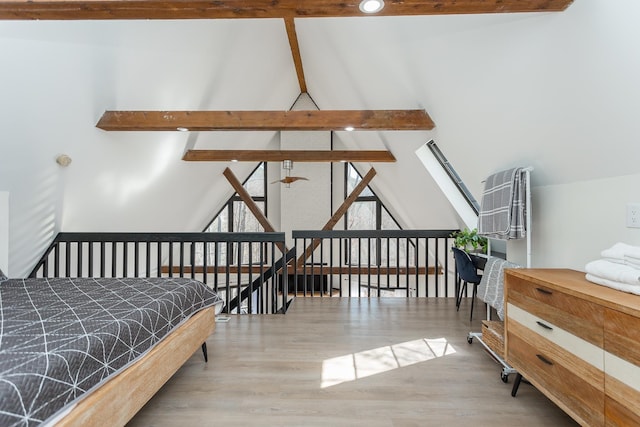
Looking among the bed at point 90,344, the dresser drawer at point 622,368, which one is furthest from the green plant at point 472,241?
the bed at point 90,344

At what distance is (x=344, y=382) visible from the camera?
216 cm

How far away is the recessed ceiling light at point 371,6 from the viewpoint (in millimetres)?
1790

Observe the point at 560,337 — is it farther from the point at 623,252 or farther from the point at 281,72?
the point at 281,72

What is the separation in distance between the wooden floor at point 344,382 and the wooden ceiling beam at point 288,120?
1977 millimetres

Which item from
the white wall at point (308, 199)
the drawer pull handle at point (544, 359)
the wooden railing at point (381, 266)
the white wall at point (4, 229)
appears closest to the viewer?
the drawer pull handle at point (544, 359)

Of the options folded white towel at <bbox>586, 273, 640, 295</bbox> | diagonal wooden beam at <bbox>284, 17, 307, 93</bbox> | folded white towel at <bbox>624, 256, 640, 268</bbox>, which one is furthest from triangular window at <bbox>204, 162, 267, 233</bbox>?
folded white towel at <bbox>624, 256, 640, 268</bbox>

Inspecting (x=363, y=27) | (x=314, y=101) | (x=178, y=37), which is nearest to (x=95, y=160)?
(x=178, y=37)

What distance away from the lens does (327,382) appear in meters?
2.16

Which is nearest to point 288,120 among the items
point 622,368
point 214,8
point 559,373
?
point 214,8

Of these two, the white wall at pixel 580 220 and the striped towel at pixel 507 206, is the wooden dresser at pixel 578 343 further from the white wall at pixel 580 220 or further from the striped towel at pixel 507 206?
the striped towel at pixel 507 206

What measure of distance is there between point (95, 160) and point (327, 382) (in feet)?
9.95

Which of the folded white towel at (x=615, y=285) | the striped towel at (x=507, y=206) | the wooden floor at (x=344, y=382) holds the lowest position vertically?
the wooden floor at (x=344, y=382)

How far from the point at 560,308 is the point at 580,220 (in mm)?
831

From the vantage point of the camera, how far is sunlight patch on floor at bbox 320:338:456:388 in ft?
7.41
